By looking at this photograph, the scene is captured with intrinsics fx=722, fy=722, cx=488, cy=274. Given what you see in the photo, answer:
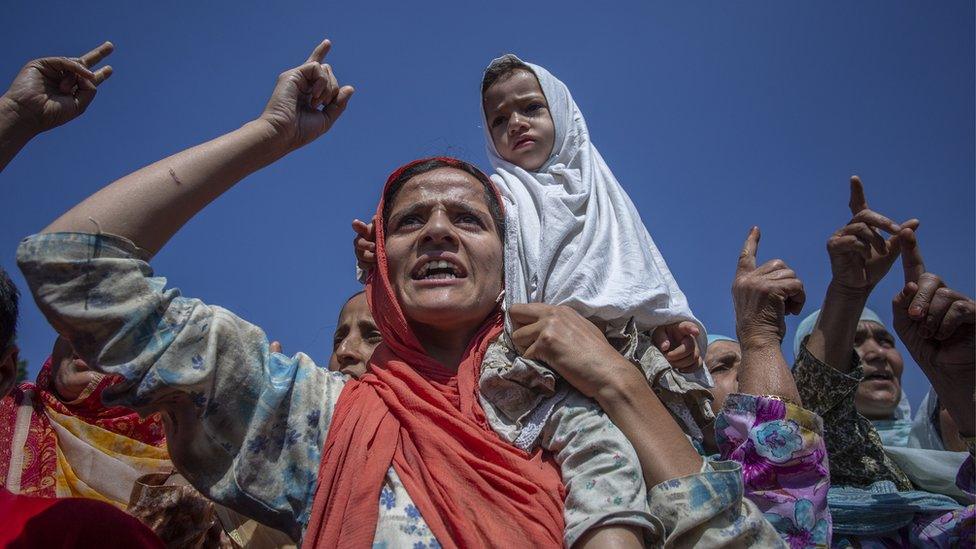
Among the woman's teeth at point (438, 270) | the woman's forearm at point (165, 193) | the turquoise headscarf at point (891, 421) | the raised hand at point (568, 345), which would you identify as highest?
the woman's forearm at point (165, 193)

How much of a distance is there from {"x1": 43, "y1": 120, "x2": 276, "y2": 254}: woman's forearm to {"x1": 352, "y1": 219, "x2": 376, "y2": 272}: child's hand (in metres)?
0.65

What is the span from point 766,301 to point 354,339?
8.16 ft

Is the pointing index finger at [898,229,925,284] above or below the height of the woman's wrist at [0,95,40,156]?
below

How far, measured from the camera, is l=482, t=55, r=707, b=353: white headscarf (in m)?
2.81

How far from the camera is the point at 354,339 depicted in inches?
180

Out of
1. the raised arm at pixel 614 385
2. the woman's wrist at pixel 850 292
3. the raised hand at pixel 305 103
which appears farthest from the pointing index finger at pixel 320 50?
the woman's wrist at pixel 850 292

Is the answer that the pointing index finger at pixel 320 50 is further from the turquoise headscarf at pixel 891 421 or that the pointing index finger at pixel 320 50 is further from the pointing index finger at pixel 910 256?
the turquoise headscarf at pixel 891 421

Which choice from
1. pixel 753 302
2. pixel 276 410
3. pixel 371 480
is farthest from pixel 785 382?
pixel 276 410

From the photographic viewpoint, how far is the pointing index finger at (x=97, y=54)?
9.65 feet

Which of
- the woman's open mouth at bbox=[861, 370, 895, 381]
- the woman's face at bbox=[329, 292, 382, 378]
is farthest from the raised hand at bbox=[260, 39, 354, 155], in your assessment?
the woman's open mouth at bbox=[861, 370, 895, 381]

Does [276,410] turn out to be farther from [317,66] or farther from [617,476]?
[317,66]

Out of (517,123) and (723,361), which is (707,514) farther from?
(723,361)

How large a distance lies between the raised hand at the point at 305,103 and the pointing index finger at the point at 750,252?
2.05 m

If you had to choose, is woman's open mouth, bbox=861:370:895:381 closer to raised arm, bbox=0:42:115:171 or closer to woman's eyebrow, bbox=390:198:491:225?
woman's eyebrow, bbox=390:198:491:225
